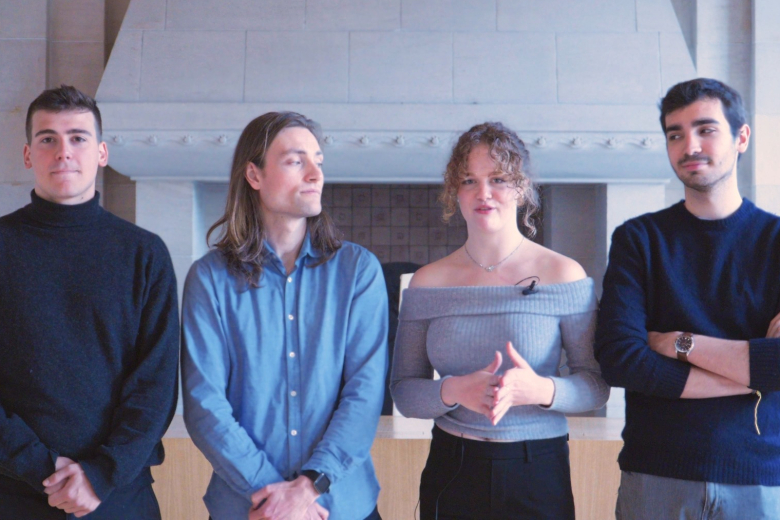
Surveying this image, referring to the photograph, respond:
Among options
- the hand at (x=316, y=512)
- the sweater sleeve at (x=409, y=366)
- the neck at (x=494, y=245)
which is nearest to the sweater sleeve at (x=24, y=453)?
the hand at (x=316, y=512)

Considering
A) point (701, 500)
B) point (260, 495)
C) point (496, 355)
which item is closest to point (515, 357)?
point (496, 355)

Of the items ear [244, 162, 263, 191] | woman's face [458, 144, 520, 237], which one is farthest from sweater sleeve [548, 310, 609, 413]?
ear [244, 162, 263, 191]

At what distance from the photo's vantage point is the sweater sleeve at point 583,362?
4.95ft

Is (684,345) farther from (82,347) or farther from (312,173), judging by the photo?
(82,347)

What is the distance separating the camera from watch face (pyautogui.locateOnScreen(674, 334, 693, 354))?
139 centimetres

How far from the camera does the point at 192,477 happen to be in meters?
2.29

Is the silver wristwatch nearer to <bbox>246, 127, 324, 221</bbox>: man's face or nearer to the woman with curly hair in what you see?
the woman with curly hair

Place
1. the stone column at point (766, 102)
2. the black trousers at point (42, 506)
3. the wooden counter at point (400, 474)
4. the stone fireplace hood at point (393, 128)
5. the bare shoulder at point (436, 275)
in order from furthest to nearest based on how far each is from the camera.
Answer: the stone column at point (766, 102) < the stone fireplace hood at point (393, 128) < the wooden counter at point (400, 474) < the bare shoulder at point (436, 275) < the black trousers at point (42, 506)

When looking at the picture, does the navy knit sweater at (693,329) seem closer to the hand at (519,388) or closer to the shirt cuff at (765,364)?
the shirt cuff at (765,364)

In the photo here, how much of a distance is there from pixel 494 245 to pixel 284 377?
0.54 meters

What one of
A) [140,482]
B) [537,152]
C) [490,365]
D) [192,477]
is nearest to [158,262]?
[140,482]

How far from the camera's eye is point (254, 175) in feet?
5.32

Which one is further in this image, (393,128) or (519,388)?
(393,128)

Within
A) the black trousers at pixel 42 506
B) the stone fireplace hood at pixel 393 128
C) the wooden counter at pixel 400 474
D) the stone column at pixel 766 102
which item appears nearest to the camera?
the black trousers at pixel 42 506
